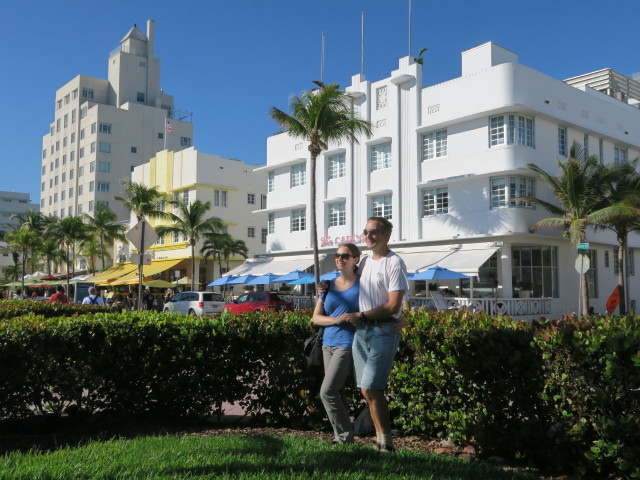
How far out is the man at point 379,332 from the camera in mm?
4547

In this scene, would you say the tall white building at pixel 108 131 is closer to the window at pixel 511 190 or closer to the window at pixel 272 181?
the window at pixel 272 181

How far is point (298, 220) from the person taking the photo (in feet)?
120

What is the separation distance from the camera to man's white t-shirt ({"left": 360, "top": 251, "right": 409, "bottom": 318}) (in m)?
4.59

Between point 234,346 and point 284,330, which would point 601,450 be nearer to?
point 284,330

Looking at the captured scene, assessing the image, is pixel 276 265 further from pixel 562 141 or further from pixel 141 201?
pixel 562 141

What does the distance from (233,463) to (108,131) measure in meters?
75.4

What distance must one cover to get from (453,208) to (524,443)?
79.4 ft

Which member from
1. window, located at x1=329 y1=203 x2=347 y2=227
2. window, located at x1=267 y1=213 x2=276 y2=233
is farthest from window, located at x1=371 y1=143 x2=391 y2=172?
window, located at x1=267 y1=213 x2=276 y2=233

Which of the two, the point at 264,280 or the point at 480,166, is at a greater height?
the point at 480,166

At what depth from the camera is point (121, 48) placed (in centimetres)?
8081

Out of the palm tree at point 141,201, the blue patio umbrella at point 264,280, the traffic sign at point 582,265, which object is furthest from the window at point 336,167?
the traffic sign at point 582,265

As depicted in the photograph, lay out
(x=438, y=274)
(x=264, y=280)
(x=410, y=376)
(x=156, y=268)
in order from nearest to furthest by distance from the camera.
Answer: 1. (x=410, y=376)
2. (x=438, y=274)
3. (x=264, y=280)
4. (x=156, y=268)

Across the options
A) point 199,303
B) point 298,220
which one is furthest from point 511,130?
point 199,303

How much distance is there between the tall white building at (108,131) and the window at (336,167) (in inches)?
1647
